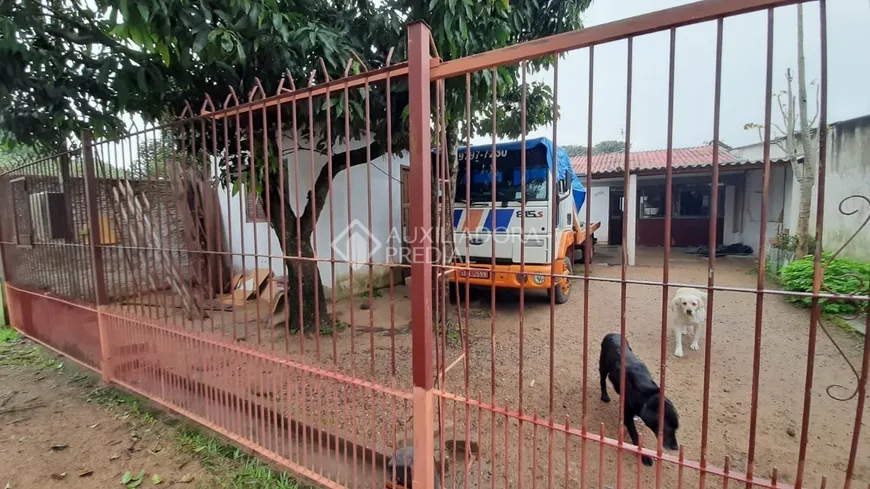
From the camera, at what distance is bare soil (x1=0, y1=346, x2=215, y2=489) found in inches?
100

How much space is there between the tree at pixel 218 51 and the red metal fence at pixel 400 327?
0.20 meters

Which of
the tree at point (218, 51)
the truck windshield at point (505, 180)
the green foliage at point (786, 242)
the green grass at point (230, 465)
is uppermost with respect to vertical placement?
the tree at point (218, 51)

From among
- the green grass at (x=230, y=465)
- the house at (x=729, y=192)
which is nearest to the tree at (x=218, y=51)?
the green grass at (x=230, y=465)

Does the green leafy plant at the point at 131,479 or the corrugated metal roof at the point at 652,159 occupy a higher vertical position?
the corrugated metal roof at the point at 652,159

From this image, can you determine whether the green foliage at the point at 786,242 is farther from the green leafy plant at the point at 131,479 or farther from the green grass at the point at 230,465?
the green leafy plant at the point at 131,479

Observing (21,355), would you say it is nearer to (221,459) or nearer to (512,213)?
(221,459)

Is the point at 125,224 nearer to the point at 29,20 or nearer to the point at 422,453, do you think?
the point at 29,20

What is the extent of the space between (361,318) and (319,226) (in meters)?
1.93

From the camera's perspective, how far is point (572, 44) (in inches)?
59.9

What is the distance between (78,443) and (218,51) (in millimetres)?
3135

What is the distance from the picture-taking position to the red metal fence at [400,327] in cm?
152

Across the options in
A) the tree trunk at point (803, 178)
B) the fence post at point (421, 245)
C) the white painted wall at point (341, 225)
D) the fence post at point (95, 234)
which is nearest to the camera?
the fence post at point (421, 245)

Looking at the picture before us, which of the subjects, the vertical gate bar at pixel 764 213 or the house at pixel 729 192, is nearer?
the vertical gate bar at pixel 764 213

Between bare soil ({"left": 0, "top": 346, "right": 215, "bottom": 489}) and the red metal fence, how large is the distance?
→ 0.87 feet
